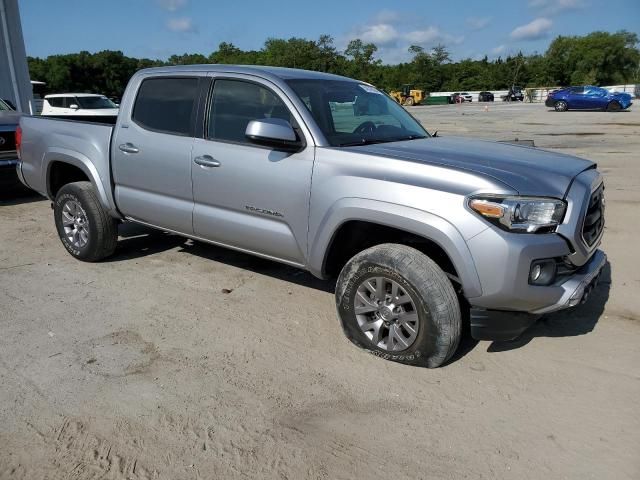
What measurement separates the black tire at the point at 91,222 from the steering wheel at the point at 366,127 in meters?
2.62

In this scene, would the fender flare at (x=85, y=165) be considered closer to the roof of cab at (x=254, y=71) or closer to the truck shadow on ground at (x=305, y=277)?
the truck shadow on ground at (x=305, y=277)

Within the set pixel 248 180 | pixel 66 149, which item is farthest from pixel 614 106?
pixel 248 180

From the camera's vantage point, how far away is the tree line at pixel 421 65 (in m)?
83.4

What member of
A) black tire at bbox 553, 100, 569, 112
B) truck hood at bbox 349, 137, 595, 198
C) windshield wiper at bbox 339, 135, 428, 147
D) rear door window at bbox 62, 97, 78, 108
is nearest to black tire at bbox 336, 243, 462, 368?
truck hood at bbox 349, 137, 595, 198

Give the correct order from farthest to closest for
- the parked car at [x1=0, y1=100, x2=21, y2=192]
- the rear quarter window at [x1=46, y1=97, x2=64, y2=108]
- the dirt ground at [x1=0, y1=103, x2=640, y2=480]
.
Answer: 1. the rear quarter window at [x1=46, y1=97, x2=64, y2=108]
2. the parked car at [x1=0, y1=100, x2=21, y2=192]
3. the dirt ground at [x1=0, y1=103, x2=640, y2=480]

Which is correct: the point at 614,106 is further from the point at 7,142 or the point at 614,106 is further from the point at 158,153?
the point at 158,153

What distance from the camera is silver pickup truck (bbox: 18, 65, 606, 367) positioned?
124 inches

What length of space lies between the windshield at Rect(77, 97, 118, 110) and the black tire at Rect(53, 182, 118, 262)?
1471 centimetres

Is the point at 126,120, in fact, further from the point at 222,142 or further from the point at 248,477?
the point at 248,477

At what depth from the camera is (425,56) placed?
100938 millimetres

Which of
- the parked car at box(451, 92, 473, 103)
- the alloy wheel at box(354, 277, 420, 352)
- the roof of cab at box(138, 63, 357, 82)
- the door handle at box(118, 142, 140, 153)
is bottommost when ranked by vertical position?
the parked car at box(451, 92, 473, 103)

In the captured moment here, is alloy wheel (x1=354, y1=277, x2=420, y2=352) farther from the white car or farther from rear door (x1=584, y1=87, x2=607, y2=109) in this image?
rear door (x1=584, y1=87, x2=607, y2=109)

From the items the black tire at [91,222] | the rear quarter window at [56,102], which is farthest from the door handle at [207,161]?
the rear quarter window at [56,102]

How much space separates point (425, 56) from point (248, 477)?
4171 inches
